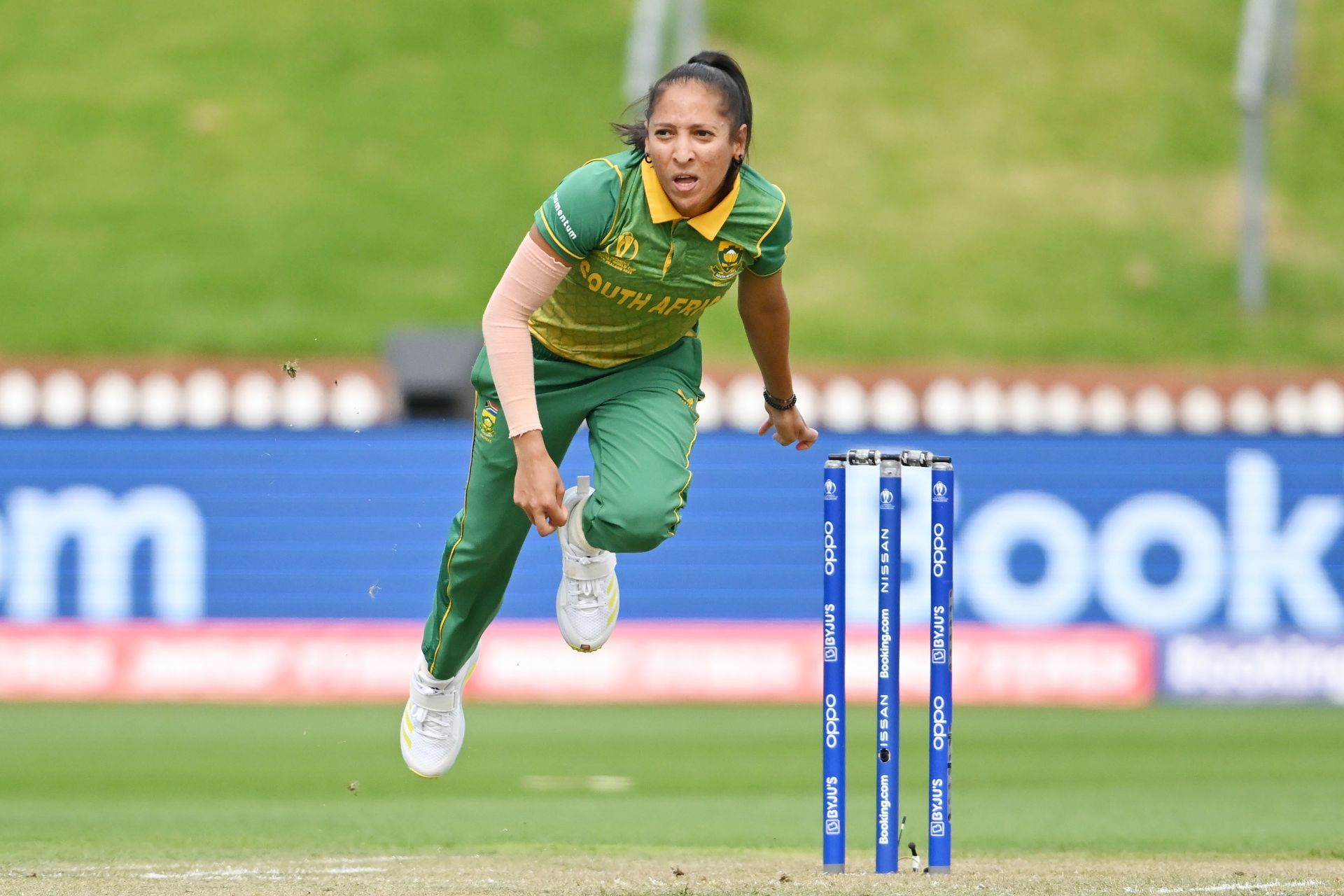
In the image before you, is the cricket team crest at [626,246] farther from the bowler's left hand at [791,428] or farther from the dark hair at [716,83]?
the bowler's left hand at [791,428]

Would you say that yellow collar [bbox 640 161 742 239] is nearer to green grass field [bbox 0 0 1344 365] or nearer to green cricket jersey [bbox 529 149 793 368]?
green cricket jersey [bbox 529 149 793 368]

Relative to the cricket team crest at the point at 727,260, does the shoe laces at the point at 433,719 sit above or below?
below

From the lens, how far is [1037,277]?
21.9 metres

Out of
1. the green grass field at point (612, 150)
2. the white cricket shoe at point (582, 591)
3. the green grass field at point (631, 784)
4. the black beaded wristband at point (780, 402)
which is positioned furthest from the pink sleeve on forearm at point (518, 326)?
the green grass field at point (612, 150)

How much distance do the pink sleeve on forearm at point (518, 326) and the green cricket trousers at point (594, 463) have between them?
1.24 feet

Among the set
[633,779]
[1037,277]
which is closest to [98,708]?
[633,779]

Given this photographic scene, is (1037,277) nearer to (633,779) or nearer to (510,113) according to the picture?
(510,113)

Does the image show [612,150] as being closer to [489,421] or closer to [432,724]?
[432,724]

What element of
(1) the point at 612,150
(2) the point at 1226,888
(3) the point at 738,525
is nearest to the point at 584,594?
(2) the point at 1226,888

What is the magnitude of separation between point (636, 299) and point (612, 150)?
16.6m

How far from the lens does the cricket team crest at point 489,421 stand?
577 centimetres

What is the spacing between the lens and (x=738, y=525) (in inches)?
512

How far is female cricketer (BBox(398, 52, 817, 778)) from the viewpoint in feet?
17.1

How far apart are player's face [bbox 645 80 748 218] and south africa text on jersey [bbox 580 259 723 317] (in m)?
0.36
